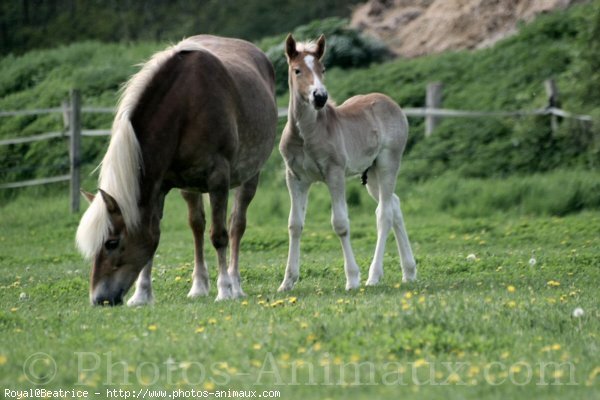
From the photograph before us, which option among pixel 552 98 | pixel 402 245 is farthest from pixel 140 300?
pixel 552 98

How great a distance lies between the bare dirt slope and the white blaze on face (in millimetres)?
13012

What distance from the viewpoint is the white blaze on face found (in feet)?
28.8

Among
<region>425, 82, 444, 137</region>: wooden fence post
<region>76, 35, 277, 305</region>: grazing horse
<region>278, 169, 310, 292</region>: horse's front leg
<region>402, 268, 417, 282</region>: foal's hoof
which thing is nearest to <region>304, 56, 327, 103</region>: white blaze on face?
<region>76, 35, 277, 305</region>: grazing horse

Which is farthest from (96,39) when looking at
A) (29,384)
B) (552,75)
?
(29,384)

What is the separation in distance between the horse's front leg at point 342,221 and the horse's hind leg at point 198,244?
4.05ft

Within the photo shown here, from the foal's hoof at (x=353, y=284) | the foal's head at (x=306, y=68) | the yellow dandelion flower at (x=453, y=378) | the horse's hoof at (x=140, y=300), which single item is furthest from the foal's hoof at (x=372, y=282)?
the yellow dandelion flower at (x=453, y=378)

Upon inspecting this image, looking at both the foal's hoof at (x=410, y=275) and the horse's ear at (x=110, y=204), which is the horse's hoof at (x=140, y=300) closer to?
the horse's ear at (x=110, y=204)

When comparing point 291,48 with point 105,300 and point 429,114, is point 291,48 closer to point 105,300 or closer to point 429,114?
point 105,300

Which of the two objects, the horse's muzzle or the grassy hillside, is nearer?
the horse's muzzle

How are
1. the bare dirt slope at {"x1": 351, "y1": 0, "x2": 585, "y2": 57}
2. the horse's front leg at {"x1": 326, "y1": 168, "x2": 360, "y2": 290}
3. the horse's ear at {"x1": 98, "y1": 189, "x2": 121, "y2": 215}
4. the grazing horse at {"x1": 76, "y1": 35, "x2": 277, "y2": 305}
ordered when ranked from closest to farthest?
the horse's ear at {"x1": 98, "y1": 189, "x2": 121, "y2": 215}, the grazing horse at {"x1": 76, "y1": 35, "x2": 277, "y2": 305}, the horse's front leg at {"x1": 326, "y1": 168, "x2": 360, "y2": 290}, the bare dirt slope at {"x1": 351, "y1": 0, "x2": 585, "y2": 57}

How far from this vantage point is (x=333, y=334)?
6.32 metres

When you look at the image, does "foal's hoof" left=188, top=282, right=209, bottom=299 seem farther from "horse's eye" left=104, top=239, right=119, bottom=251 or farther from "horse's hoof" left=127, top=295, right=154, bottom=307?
"horse's eye" left=104, top=239, right=119, bottom=251

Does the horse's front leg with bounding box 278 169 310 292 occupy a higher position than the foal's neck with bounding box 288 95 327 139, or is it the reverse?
the foal's neck with bounding box 288 95 327 139

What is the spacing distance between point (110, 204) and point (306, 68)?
2158 millimetres
